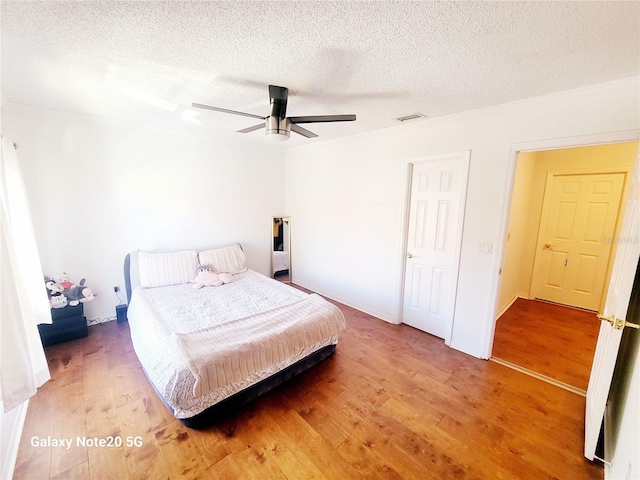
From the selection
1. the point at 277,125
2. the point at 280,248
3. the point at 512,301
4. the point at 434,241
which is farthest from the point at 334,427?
the point at 512,301

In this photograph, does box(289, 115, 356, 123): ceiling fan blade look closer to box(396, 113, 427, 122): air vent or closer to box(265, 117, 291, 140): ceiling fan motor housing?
box(265, 117, 291, 140): ceiling fan motor housing

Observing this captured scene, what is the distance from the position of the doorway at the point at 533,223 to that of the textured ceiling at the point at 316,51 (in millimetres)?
1724

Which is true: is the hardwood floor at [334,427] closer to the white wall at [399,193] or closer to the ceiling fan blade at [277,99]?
the white wall at [399,193]

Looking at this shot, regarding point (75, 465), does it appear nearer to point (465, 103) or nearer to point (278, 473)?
point (278, 473)

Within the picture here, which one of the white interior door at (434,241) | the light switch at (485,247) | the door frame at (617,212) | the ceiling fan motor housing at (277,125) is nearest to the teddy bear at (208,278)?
the ceiling fan motor housing at (277,125)

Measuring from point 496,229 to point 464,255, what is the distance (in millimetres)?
396

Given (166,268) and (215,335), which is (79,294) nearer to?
(166,268)

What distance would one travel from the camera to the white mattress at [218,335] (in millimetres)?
1784

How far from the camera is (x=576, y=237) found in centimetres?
390

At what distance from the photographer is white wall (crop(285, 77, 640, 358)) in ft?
6.91

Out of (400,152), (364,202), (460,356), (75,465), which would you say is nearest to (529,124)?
(400,152)

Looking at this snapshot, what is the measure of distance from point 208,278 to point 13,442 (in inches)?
76.7

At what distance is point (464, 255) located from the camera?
276 centimetres

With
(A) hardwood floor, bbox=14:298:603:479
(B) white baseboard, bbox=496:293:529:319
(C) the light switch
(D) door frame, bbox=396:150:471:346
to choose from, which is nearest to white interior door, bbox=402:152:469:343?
(D) door frame, bbox=396:150:471:346
